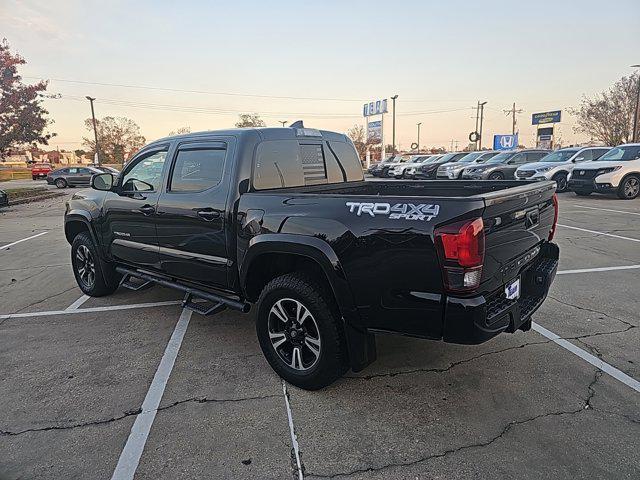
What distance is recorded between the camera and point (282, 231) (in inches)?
123

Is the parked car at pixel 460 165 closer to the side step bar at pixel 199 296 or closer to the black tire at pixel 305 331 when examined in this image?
the side step bar at pixel 199 296

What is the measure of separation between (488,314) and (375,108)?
58.8 metres

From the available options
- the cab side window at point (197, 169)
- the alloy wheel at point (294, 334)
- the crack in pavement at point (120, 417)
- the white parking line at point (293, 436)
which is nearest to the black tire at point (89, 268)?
the cab side window at point (197, 169)

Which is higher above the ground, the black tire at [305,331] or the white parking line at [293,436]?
the black tire at [305,331]

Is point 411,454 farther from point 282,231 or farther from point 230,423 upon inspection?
point 282,231

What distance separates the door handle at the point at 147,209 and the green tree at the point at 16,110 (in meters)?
20.2

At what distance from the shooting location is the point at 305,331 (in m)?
3.19

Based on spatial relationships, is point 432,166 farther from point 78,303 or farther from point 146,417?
point 146,417

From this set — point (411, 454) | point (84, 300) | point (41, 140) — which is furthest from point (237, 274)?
point (41, 140)

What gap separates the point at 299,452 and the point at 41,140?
24.0m

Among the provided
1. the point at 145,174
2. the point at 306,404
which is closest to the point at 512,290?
the point at 306,404

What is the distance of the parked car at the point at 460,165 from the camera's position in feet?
73.9

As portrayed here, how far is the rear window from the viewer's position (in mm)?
3641

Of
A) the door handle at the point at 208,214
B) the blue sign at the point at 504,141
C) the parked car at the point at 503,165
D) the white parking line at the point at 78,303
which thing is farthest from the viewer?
the blue sign at the point at 504,141
